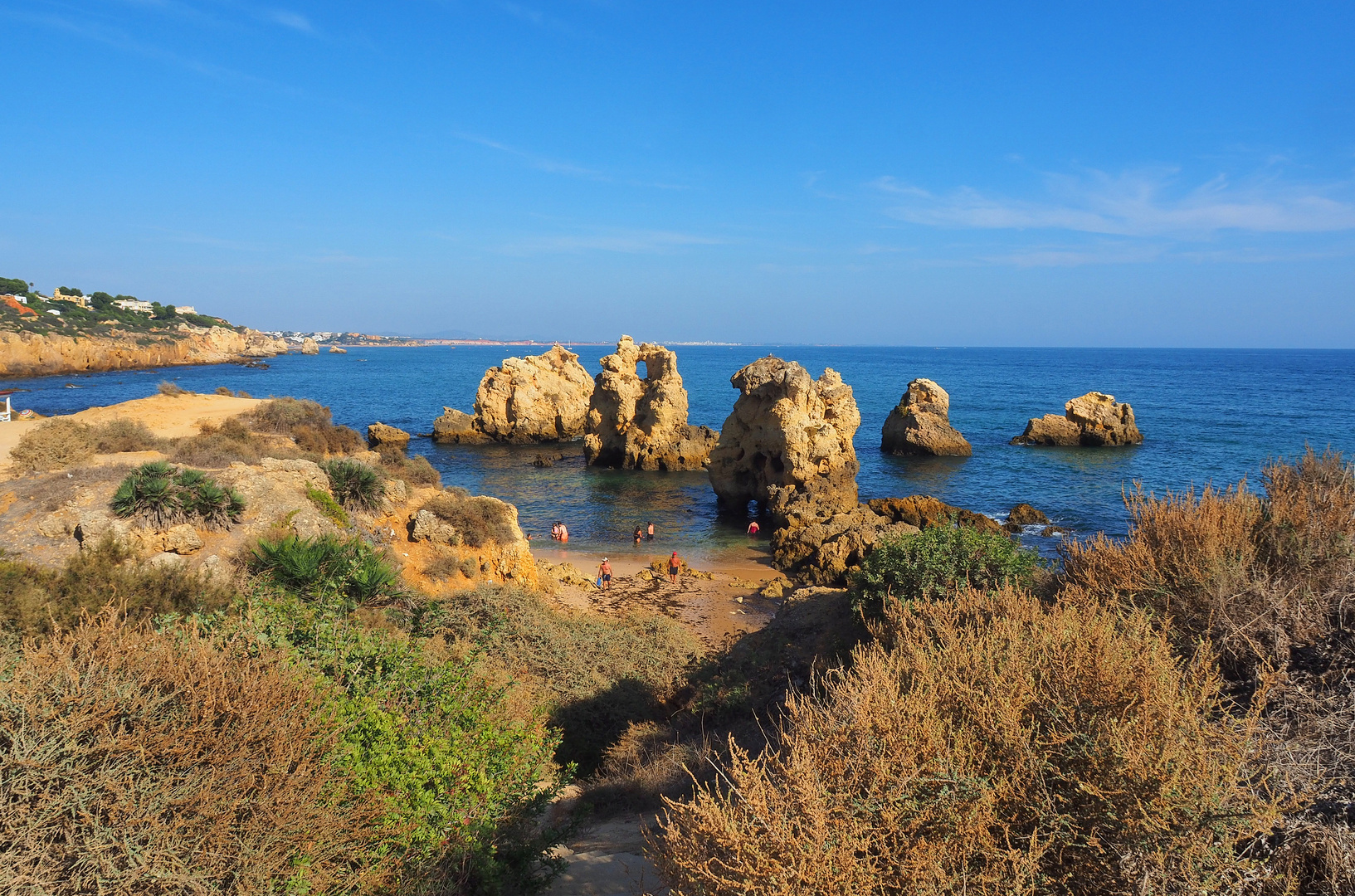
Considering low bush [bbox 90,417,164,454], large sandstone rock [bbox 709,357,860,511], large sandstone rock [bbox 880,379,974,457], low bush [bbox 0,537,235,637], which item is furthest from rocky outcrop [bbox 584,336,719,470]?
low bush [bbox 0,537,235,637]

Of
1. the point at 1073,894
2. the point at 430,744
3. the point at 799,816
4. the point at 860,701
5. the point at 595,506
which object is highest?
the point at 860,701

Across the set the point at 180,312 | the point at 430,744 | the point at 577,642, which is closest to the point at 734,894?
the point at 430,744

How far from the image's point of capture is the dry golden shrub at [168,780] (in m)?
3.64

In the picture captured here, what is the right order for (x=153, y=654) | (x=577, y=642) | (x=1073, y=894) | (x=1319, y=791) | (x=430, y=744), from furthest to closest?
(x=577, y=642) → (x=430, y=744) → (x=153, y=654) → (x=1319, y=791) → (x=1073, y=894)

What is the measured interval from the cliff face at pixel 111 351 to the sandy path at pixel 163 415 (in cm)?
5220

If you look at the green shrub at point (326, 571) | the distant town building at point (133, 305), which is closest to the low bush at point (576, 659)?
the green shrub at point (326, 571)

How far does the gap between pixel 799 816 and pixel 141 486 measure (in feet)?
41.2

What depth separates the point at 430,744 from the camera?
5559mm

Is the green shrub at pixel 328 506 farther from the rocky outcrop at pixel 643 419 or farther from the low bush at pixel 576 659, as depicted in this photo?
the rocky outcrop at pixel 643 419

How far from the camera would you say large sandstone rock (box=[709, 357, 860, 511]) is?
2653 cm

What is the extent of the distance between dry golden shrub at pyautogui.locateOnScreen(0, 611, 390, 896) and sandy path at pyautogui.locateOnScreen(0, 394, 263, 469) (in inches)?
710

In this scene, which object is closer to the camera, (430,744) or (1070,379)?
(430,744)

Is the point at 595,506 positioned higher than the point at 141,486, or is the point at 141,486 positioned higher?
the point at 141,486

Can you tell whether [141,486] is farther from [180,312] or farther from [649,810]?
[180,312]
